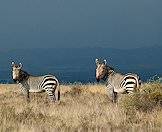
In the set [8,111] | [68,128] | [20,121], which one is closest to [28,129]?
[68,128]

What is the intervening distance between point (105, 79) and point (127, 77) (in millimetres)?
1226

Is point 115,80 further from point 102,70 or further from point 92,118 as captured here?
point 92,118

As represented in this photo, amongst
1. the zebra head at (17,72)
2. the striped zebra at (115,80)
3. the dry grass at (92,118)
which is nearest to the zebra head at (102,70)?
the striped zebra at (115,80)

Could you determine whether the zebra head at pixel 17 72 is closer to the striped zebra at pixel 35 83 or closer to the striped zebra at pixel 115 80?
the striped zebra at pixel 35 83

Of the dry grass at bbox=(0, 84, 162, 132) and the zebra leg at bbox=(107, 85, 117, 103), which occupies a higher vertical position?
the zebra leg at bbox=(107, 85, 117, 103)

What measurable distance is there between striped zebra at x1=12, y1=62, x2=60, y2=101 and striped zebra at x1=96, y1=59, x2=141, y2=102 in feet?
7.97

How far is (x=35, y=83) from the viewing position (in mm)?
27312

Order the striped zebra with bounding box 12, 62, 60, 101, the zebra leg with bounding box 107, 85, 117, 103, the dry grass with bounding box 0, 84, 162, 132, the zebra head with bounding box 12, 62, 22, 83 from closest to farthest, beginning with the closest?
the dry grass with bounding box 0, 84, 162, 132 < the zebra leg with bounding box 107, 85, 117, 103 < the striped zebra with bounding box 12, 62, 60, 101 < the zebra head with bounding box 12, 62, 22, 83

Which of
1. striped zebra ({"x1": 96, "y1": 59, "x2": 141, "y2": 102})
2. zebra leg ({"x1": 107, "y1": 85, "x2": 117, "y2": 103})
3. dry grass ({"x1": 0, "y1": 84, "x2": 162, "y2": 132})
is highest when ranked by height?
striped zebra ({"x1": 96, "y1": 59, "x2": 141, "y2": 102})

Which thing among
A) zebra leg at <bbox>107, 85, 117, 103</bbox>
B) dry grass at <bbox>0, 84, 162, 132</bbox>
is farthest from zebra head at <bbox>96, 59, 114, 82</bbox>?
dry grass at <bbox>0, 84, 162, 132</bbox>

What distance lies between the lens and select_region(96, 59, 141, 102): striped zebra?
23953mm

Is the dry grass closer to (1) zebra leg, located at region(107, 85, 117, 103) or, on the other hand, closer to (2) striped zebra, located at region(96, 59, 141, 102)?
(2) striped zebra, located at region(96, 59, 141, 102)

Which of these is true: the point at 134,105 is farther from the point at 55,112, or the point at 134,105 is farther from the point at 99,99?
the point at 99,99

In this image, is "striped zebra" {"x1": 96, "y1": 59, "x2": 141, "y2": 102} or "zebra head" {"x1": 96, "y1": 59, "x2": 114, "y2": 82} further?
"zebra head" {"x1": 96, "y1": 59, "x2": 114, "y2": 82}
